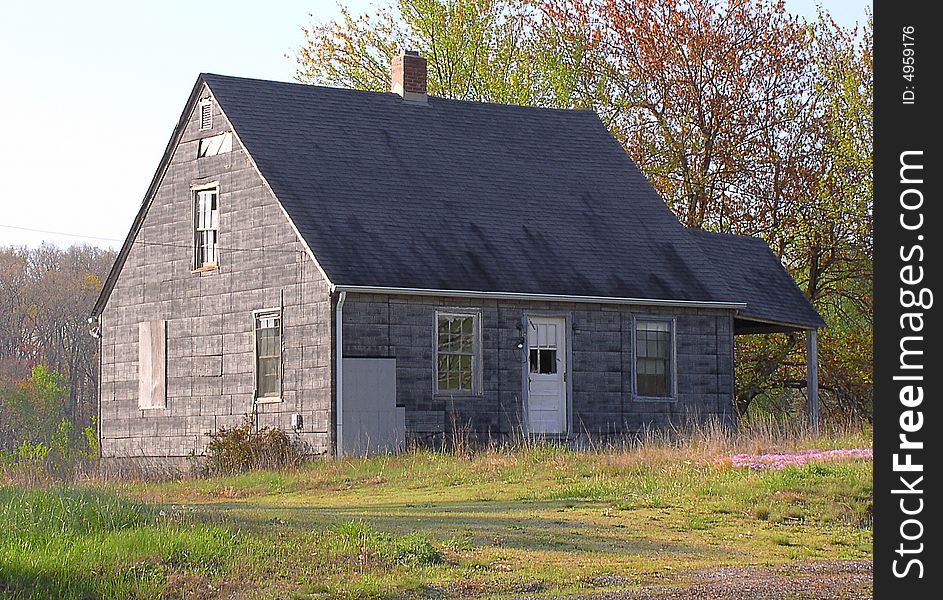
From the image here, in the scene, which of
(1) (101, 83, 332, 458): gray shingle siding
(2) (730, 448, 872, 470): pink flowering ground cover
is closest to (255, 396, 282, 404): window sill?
(1) (101, 83, 332, 458): gray shingle siding

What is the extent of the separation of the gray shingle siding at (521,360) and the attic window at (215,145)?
4930 mm

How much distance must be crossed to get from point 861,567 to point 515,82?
3205cm

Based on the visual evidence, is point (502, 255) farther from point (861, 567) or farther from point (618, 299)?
point (861, 567)

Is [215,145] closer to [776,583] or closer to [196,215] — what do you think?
[196,215]

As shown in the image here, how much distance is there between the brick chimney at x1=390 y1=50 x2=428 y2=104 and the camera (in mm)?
31016

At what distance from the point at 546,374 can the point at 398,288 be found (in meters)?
3.94

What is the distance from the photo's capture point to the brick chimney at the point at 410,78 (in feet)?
102

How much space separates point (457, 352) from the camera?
26.5m

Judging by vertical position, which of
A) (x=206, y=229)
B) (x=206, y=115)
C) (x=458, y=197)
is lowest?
(x=206, y=229)

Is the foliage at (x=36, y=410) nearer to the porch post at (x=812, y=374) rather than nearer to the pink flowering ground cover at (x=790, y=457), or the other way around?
the porch post at (x=812, y=374)

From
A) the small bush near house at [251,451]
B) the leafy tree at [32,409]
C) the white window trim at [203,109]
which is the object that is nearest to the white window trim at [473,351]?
the small bush near house at [251,451]

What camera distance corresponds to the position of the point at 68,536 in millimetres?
12617

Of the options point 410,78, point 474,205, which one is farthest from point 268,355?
point 410,78

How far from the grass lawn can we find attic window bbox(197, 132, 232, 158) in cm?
881
